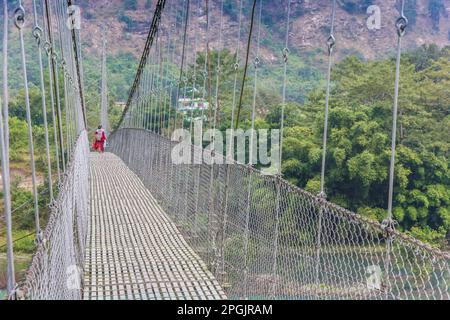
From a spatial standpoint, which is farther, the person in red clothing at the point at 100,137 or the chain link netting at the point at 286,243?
the person in red clothing at the point at 100,137

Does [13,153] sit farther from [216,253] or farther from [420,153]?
[216,253]

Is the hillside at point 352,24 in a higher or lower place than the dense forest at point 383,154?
higher

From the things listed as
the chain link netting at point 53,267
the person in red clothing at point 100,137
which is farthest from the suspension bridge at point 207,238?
the person in red clothing at point 100,137

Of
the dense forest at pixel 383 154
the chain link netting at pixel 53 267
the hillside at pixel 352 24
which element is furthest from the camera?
the hillside at pixel 352 24

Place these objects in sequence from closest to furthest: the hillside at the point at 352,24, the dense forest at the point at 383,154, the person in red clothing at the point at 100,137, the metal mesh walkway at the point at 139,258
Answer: the metal mesh walkway at the point at 139,258, the person in red clothing at the point at 100,137, the dense forest at the point at 383,154, the hillside at the point at 352,24

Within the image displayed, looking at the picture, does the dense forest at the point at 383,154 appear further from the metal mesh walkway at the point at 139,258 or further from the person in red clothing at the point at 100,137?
the metal mesh walkway at the point at 139,258

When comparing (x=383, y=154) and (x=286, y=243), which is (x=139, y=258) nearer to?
(x=286, y=243)

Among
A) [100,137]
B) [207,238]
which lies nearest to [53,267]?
[207,238]
